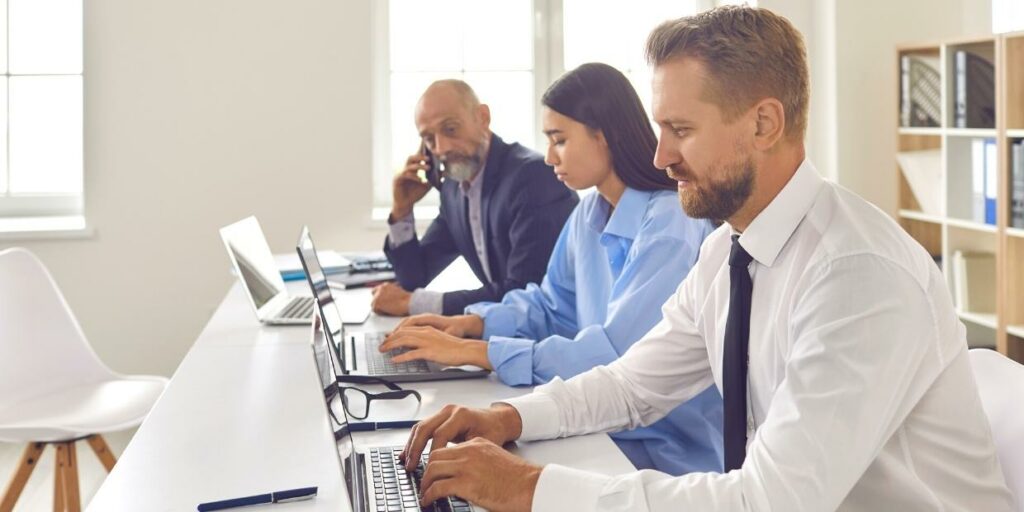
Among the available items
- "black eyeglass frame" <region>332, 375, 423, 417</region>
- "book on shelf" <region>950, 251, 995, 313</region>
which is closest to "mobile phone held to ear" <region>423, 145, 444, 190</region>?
"black eyeglass frame" <region>332, 375, 423, 417</region>

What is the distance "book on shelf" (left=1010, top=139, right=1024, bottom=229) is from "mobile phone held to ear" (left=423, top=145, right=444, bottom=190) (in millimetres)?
1906

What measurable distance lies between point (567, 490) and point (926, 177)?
343cm

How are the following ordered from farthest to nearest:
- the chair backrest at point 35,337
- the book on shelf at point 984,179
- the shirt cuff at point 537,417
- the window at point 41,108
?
the window at point 41,108 → the book on shelf at point 984,179 → the chair backrest at point 35,337 → the shirt cuff at point 537,417

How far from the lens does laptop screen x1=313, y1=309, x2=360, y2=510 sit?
1501mm

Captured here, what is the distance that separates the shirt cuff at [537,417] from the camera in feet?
5.51

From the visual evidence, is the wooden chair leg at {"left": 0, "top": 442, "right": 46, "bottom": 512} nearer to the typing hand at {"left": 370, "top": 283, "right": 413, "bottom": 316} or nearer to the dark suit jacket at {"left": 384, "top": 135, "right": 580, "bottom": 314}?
the typing hand at {"left": 370, "top": 283, "right": 413, "bottom": 316}

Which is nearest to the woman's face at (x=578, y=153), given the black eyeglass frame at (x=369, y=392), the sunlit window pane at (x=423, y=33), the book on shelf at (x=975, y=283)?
the black eyeglass frame at (x=369, y=392)

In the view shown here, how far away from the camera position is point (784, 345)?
4.66 ft

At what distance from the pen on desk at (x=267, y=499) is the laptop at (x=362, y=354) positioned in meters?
0.51

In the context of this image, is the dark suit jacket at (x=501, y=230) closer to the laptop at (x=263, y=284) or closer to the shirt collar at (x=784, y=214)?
the laptop at (x=263, y=284)

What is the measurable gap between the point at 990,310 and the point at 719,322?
2936mm

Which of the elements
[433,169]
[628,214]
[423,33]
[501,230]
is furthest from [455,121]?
[423,33]

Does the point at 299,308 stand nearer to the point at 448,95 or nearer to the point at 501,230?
the point at 501,230

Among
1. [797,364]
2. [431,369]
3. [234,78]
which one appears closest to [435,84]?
[431,369]
